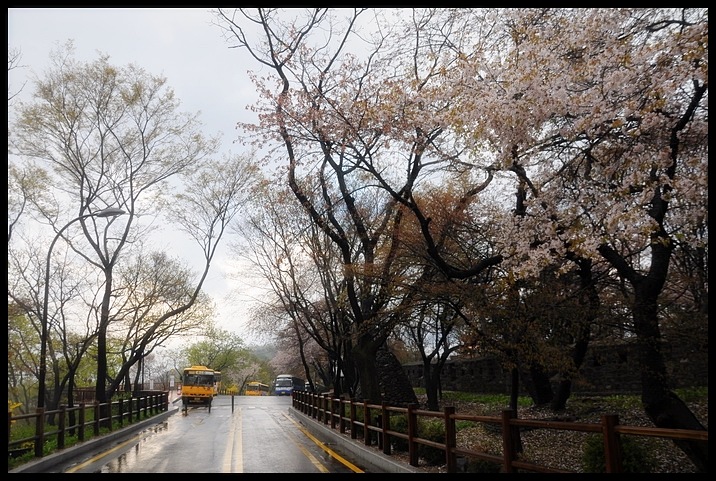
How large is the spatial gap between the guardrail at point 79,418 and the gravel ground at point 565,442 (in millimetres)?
7661

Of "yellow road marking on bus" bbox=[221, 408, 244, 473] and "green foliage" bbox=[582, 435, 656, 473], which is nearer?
"green foliage" bbox=[582, 435, 656, 473]

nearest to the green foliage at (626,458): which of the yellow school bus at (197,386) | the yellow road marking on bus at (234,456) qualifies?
the yellow road marking on bus at (234,456)

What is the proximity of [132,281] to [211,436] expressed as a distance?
18033 mm

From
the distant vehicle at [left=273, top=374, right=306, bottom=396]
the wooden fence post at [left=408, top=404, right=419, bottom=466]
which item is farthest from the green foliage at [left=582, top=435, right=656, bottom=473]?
the distant vehicle at [left=273, top=374, right=306, bottom=396]

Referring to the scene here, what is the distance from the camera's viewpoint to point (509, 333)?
1379cm

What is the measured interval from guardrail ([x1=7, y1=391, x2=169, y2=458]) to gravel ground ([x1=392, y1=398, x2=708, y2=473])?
7.66 metres

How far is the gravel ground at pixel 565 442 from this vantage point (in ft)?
37.7

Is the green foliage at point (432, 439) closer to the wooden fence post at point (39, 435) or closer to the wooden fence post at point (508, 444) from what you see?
the wooden fence post at point (508, 444)

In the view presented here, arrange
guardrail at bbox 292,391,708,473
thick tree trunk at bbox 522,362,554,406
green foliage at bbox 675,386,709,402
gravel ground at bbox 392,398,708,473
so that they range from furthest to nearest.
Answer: thick tree trunk at bbox 522,362,554,406, green foliage at bbox 675,386,709,402, gravel ground at bbox 392,398,708,473, guardrail at bbox 292,391,708,473

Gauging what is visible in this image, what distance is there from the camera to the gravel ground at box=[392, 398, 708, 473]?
11.5 meters

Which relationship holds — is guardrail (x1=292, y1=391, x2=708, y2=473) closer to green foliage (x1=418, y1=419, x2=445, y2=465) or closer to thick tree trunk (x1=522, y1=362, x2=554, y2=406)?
green foliage (x1=418, y1=419, x2=445, y2=465)

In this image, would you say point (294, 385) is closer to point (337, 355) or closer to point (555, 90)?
point (337, 355)

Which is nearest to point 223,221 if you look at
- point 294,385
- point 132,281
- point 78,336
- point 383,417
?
point 132,281

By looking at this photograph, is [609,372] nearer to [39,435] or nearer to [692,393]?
[692,393]
